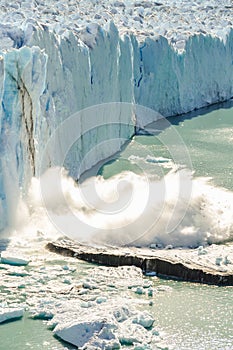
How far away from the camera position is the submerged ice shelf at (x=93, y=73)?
8.16 meters

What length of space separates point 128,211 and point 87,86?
332cm

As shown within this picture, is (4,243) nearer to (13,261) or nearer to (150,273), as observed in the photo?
(13,261)

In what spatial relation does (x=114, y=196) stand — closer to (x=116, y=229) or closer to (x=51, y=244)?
(x=116, y=229)

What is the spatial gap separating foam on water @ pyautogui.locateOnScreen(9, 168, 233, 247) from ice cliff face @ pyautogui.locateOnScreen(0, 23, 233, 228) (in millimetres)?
398

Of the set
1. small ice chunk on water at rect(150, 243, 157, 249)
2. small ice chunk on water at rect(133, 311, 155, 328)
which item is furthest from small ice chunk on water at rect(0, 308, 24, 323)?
small ice chunk on water at rect(150, 243, 157, 249)

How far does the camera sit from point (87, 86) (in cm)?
1171

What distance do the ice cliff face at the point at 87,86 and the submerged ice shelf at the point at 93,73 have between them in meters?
0.01

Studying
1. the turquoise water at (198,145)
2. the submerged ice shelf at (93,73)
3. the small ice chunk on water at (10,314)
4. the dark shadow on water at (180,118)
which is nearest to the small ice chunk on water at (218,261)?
the small ice chunk on water at (10,314)

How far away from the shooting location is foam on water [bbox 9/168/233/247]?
834 cm

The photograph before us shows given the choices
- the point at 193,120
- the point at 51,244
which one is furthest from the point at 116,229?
the point at 193,120

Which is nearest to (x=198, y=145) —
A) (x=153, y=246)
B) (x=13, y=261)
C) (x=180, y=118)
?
(x=180, y=118)

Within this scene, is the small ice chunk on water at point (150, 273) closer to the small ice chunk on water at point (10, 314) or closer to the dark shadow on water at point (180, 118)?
the small ice chunk on water at point (10, 314)

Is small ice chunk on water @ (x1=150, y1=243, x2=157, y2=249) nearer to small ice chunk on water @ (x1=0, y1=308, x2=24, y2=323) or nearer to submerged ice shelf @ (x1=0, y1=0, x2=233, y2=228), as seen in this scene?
submerged ice shelf @ (x1=0, y1=0, x2=233, y2=228)

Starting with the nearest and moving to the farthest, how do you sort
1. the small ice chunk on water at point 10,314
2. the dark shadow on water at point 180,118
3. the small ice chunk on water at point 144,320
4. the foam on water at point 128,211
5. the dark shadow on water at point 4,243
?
the small ice chunk on water at point 144,320 → the small ice chunk on water at point 10,314 → the dark shadow on water at point 4,243 → the foam on water at point 128,211 → the dark shadow on water at point 180,118
